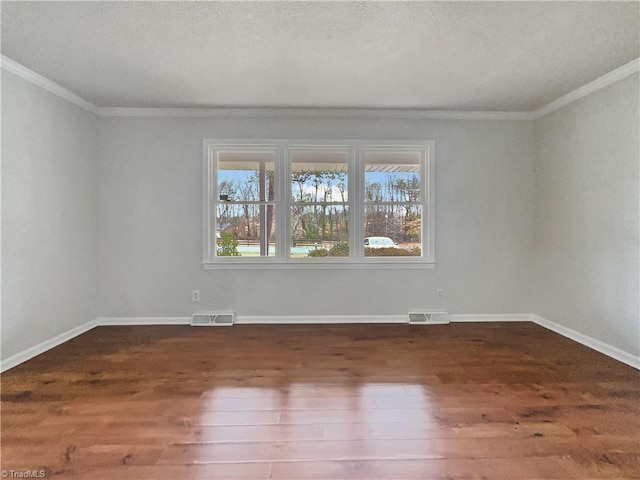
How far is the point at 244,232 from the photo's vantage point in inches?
168

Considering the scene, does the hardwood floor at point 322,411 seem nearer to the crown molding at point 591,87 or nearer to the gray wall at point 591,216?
the gray wall at point 591,216

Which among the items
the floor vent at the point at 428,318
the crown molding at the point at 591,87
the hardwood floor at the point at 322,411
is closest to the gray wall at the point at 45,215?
the hardwood floor at the point at 322,411

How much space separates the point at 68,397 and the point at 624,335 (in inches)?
179

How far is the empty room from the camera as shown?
1.97 m

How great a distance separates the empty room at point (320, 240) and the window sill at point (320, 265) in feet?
0.09

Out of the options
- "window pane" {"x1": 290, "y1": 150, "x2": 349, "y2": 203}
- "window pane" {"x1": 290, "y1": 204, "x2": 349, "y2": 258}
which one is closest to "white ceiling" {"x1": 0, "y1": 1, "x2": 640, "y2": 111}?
"window pane" {"x1": 290, "y1": 150, "x2": 349, "y2": 203}

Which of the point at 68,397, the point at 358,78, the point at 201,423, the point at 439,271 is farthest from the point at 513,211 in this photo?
the point at 68,397

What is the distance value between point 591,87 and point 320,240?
3.21 metres

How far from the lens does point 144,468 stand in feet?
5.47

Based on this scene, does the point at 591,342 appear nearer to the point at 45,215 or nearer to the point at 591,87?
the point at 591,87

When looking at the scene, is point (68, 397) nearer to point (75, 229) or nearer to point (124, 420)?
point (124, 420)

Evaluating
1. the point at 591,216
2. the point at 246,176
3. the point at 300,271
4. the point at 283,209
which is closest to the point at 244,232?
the point at 283,209

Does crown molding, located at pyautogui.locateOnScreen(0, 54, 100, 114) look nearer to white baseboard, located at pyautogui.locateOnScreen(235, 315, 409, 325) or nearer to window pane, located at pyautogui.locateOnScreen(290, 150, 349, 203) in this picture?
window pane, located at pyautogui.locateOnScreen(290, 150, 349, 203)

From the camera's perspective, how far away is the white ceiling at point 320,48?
218 cm
